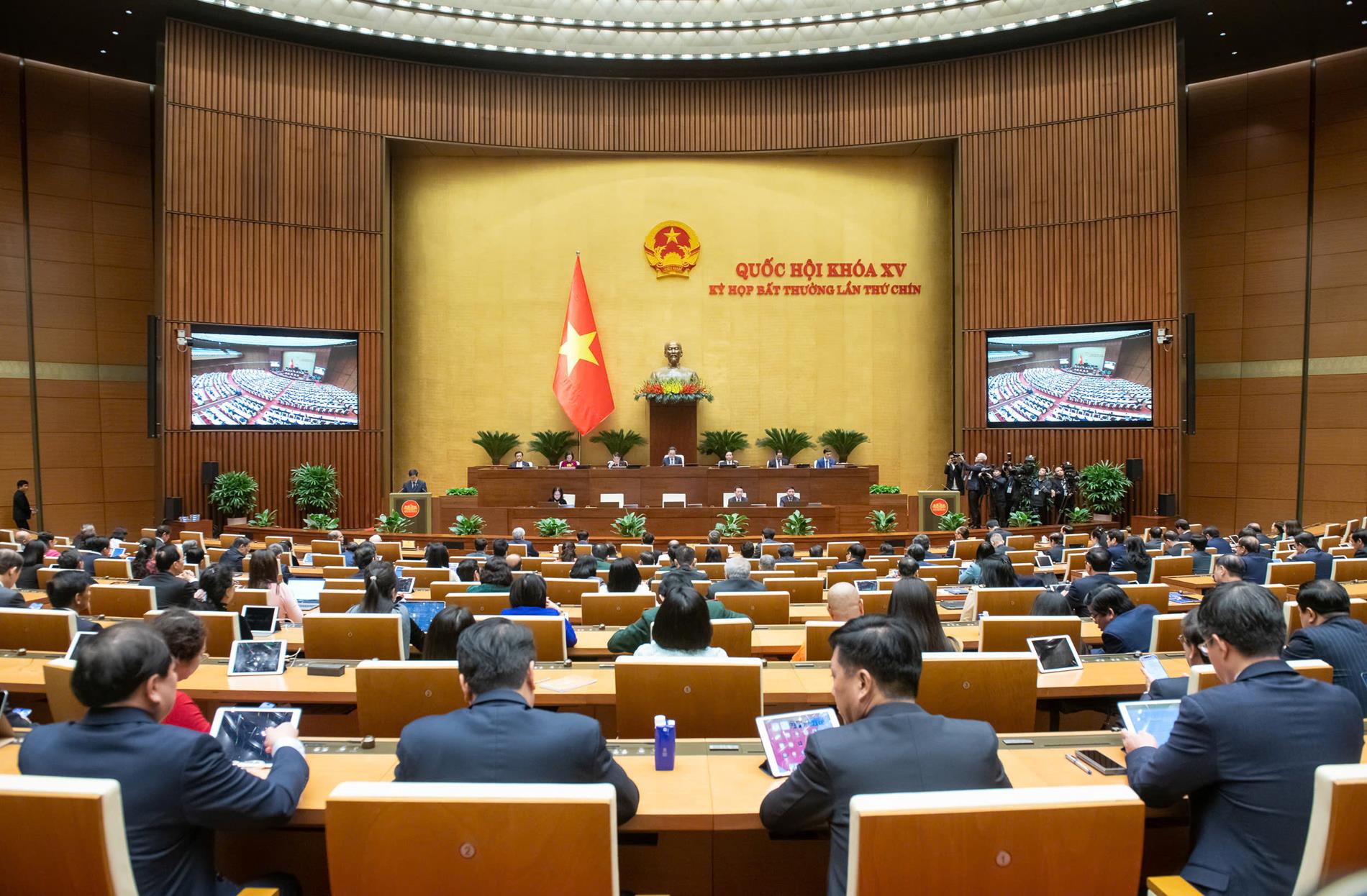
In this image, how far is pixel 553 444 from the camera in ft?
53.5

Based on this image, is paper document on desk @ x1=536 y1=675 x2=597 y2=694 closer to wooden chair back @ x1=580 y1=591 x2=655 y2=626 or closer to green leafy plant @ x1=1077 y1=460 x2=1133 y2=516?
wooden chair back @ x1=580 y1=591 x2=655 y2=626

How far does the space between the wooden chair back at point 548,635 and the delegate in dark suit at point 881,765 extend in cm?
208

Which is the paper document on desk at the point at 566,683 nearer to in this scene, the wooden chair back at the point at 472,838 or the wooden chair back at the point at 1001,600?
the wooden chair back at the point at 472,838

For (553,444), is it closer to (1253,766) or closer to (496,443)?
(496,443)

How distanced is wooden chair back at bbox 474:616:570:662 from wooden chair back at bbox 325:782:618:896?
Answer: 2213 mm

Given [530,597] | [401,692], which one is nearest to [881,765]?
[401,692]

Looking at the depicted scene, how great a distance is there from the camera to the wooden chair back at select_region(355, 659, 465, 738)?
2.96m

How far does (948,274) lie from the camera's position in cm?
1691

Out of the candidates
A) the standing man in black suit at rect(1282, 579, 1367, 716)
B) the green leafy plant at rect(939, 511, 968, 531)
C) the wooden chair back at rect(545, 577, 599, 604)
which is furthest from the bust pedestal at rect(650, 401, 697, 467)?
the standing man in black suit at rect(1282, 579, 1367, 716)

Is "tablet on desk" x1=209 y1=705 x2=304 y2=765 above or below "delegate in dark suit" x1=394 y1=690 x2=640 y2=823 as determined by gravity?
below

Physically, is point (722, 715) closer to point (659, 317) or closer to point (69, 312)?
point (659, 317)

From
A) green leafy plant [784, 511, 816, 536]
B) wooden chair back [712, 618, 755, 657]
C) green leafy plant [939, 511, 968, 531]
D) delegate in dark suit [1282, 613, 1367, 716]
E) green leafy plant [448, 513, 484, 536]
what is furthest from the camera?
green leafy plant [939, 511, 968, 531]

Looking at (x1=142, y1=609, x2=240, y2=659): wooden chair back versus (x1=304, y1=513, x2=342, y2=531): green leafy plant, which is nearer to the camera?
(x1=142, y1=609, x2=240, y2=659): wooden chair back

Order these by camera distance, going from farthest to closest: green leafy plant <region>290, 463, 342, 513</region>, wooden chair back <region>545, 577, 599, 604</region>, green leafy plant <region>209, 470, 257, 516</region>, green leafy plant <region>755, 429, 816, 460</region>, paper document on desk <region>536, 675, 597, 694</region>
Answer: green leafy plant <region>755, 429, 816, 460</region>, green leafy plant <region>290, 463, 342, 513</region>, green leafy plant <region>209, 470, 257, 516</region>, wooden chair back <region>545, 577, 599, 604</region>, paper document on desk <region>536, 675, 597, 694</region>
